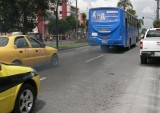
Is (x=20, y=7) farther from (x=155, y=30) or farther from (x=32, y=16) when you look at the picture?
(x=155, y=30)

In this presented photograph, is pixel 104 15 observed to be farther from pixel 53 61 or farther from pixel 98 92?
pixel 98 92

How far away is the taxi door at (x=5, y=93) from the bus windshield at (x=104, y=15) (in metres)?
20.1

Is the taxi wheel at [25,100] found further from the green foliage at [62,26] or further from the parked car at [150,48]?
the green foliage at [62,26]

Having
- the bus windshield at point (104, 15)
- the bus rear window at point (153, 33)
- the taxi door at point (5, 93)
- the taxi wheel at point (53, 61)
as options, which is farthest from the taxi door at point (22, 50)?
the bus windshield at point (104, 15)

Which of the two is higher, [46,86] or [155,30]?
[155,30]

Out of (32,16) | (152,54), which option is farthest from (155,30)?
(32,16)

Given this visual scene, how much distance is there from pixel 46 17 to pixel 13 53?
19.2 meters

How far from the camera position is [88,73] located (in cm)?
1302

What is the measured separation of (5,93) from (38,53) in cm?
756

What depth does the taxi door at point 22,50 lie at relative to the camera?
1170 centimetres

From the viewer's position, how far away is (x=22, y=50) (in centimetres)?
1188

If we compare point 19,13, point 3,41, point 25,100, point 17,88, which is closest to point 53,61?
point 3,41

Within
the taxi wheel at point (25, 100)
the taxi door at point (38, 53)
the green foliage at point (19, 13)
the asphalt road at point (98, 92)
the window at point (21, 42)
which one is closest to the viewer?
the taxi wheel at point (25, 100)

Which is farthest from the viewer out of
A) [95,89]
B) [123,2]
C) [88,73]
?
[123,2]
